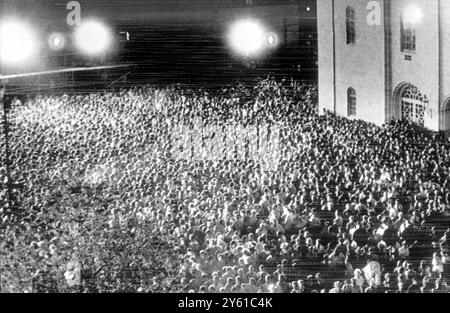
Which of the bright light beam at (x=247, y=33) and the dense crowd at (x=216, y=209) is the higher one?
the bright light beam at (x=247, y=33)

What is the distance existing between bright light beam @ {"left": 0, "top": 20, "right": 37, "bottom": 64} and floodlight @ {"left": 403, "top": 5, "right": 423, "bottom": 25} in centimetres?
1094

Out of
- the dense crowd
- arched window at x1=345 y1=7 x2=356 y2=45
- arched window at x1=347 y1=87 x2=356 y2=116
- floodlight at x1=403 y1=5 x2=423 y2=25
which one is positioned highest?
arched window at x1=345 y1=7 x2=356 y2=45

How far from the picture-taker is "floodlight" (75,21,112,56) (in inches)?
888

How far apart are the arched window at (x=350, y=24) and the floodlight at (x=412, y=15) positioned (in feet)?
7.84

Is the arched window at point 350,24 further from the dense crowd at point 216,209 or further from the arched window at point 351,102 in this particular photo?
the dense crowd at point 216,209

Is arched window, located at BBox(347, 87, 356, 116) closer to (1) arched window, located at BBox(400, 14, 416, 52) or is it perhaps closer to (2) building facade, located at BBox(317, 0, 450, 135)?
(2) building facade, located at BBox(317, 0, 450, 135)

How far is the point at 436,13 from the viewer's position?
58.9 feet

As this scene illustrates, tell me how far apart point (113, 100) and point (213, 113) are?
3.17 m

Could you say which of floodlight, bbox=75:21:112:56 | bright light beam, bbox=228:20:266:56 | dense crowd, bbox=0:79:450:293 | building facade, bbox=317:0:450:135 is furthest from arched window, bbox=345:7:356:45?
floodlight, bbox=75:21:112:56

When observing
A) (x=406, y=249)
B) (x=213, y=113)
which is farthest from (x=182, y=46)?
(x=406, y=249)

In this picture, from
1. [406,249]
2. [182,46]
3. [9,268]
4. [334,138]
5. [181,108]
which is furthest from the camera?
[182,46]

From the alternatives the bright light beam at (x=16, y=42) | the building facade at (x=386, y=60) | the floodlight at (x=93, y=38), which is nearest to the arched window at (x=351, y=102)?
the building facade at (x=386, y=60)

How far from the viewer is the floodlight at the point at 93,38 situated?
22.5 m

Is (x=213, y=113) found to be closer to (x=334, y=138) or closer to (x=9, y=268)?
(x=334, y=138)
